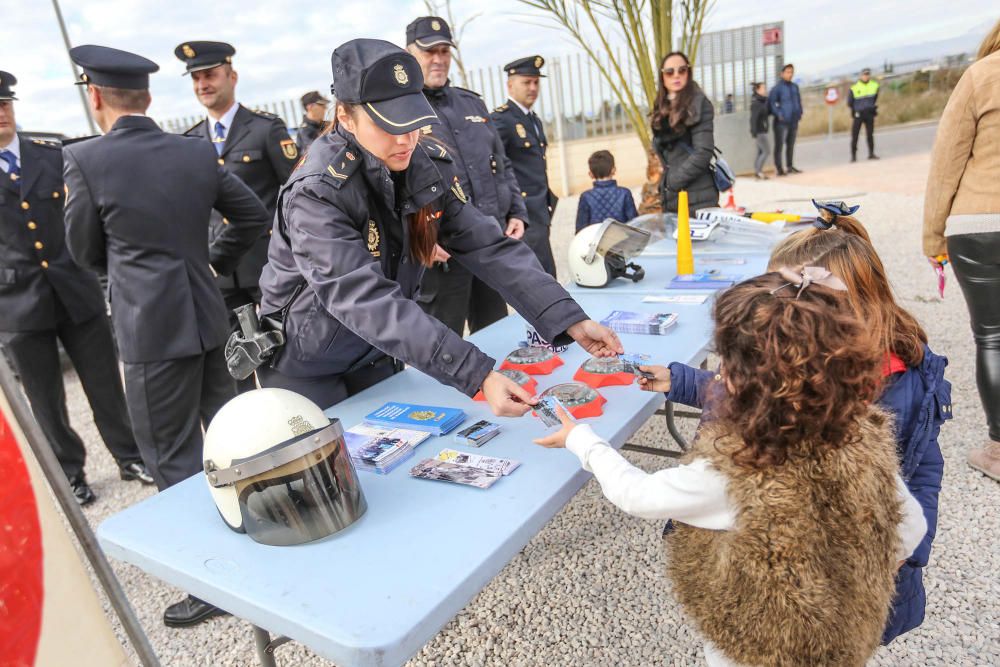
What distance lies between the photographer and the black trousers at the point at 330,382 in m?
1.87

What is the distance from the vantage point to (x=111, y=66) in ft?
7.31

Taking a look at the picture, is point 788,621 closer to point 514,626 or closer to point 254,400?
point 254,400

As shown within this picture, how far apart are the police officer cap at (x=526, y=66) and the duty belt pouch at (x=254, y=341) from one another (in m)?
3.30

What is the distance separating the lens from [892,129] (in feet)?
65.0

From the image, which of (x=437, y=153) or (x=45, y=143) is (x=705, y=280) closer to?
(x=437, y=153)

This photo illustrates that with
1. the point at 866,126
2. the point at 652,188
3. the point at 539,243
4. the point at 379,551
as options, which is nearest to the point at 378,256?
the point at 379,551

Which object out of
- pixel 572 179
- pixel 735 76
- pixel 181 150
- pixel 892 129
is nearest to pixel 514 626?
pixel 181 150

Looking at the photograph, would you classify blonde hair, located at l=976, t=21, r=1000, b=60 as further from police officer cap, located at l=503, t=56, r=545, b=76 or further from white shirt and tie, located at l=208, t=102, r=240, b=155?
white shirt and tie, located at l=208, t=102, r=240, b=155

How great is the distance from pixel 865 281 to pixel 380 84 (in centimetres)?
125

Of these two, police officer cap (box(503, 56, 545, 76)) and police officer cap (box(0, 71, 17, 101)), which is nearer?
police officer cap (box(0, 71, 17, 101))

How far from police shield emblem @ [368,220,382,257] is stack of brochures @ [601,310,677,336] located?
912 millimetres

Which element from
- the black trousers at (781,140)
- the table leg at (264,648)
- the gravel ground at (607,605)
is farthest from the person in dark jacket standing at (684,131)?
the black trousers at (781,140)

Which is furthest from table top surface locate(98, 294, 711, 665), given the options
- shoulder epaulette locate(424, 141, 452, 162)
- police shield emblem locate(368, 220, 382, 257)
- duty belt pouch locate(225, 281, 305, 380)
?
shoulder epaulette locate(424, 141, 452, 162)

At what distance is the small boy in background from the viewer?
182 inches
